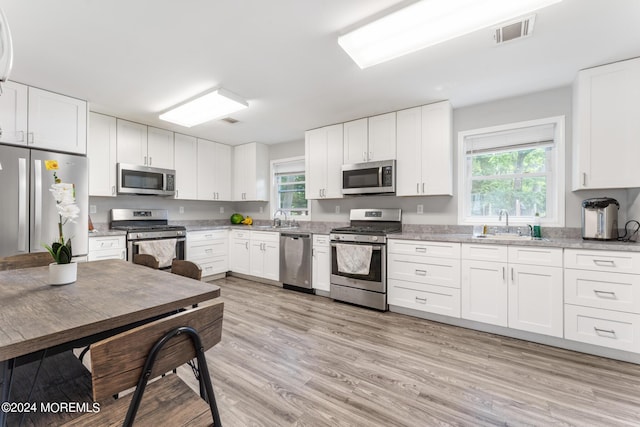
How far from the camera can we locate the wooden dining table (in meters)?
0.89

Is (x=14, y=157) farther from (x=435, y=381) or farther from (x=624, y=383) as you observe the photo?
(x=624, y=383)

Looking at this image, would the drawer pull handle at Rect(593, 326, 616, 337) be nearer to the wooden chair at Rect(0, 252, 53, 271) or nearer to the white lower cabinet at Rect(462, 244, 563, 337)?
the white lower cabinet at Rect(462, 244, 563, 337)

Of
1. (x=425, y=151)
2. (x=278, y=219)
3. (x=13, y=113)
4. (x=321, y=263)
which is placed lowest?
(x=321, y=263)

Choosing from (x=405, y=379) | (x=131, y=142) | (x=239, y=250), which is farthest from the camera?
(x=239, y=250)

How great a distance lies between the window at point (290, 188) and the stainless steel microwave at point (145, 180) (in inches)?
68.3

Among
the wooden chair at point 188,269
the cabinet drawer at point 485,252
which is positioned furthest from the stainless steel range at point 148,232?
the cabinet drawer at point 485,252

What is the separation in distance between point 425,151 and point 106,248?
4.06 m

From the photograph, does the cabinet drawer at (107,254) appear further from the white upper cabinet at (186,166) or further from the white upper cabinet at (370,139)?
the white upper cabinet at (370,139)

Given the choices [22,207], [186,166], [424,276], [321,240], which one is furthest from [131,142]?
[424,276]

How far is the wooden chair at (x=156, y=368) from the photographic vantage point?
767 mm

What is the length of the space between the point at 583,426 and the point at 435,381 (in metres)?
0.76

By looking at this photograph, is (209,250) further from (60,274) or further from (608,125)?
(608,125)

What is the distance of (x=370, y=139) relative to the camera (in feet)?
12.1

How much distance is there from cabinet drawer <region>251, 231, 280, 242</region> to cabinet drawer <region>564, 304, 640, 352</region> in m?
3.42
